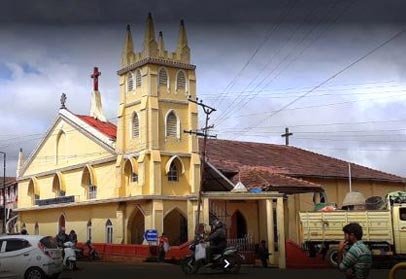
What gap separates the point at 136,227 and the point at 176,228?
2079 millimetres

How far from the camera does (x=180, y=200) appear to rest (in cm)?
3275

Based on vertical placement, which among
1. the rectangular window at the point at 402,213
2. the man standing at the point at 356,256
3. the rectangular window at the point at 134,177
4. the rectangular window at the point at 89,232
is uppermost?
the rectangular window at the point at 134,177

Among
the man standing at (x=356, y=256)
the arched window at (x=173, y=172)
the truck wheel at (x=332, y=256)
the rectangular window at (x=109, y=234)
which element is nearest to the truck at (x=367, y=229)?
the truck wheel at (x=332, y=256)

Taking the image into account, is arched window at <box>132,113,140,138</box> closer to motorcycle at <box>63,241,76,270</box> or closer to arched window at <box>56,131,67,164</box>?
arched window at <box>56,131,67,164</box>

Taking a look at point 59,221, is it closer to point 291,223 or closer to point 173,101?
point 173,101

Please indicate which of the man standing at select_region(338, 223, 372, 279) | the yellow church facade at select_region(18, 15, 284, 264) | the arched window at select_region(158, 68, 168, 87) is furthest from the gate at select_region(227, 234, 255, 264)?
the man standing at select_region(338, 223, 372, 279)

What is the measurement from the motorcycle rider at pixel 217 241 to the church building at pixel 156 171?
8.52 metres

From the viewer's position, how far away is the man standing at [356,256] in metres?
8.38

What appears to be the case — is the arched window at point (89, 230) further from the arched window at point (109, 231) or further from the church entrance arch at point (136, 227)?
the church entrance arch at point (136, 227)

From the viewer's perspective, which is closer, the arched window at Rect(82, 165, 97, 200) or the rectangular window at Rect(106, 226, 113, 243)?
the rectangular window at Rect(106, 226, 113, 243)

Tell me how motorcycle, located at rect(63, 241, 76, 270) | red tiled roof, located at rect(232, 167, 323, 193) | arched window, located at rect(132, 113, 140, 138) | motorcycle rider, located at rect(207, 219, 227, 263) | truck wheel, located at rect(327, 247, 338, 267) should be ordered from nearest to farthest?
1. motorcycle rider, located at rect(207, 219, 227, 263)
2. motorcycle, located at rect(63, 241, 76, 270)
3. truck wheel, located at rect(327, 247, 338, 267)
4. red tiled roof, located at rect(232, 167, 323, 193)
5. arched window, located at rect(132, 113, 140, 138)

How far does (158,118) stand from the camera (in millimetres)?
32469

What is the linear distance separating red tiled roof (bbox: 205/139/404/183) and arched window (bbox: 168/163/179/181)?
2.91m

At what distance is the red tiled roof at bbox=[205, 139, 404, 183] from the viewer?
1448 inches
